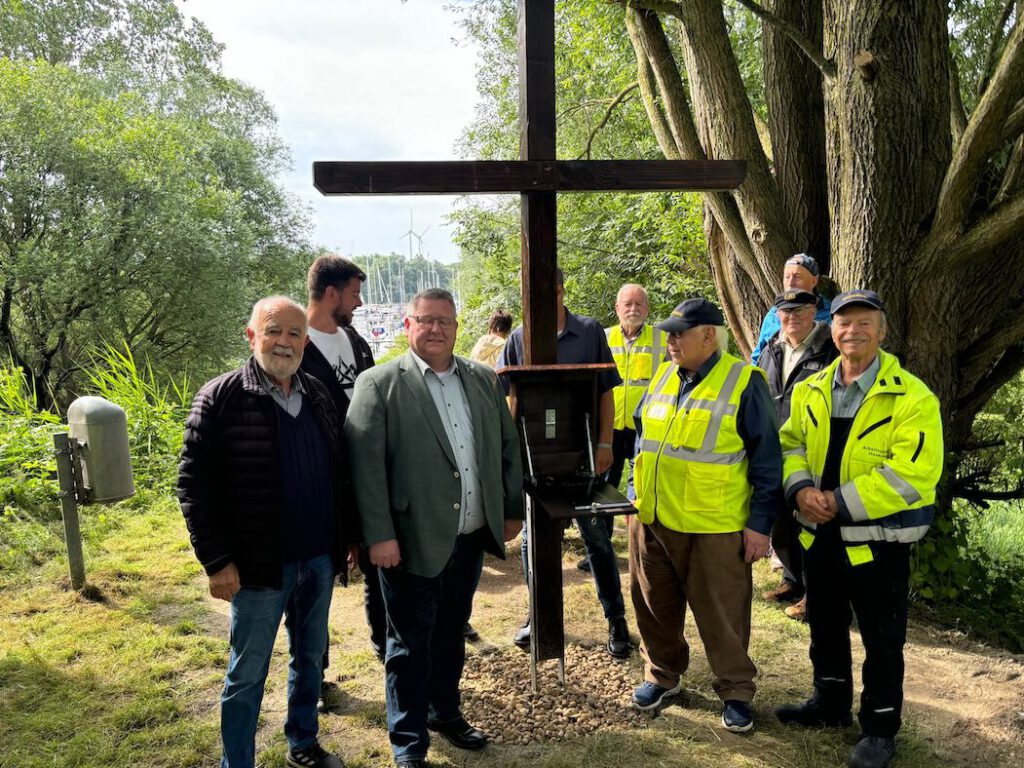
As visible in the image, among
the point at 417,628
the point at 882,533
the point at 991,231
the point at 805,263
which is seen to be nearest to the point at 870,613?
the point at 882,533

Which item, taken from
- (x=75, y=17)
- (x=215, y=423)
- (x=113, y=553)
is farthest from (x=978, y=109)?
(x=75, y=17)

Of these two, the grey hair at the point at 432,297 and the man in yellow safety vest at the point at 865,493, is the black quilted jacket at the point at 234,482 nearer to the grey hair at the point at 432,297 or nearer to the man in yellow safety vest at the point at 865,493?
the grey hair at the point at 432,297

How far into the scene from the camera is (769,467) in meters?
3.17

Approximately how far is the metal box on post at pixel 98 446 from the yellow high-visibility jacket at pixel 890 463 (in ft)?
14.9

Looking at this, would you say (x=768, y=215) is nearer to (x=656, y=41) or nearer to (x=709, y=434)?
(x=656, y=41)

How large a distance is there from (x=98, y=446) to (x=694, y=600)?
160 inches

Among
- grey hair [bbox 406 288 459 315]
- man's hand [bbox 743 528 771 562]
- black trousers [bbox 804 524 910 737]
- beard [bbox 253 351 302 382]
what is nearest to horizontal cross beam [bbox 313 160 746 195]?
grey hair [bbox 406 288 459 315]

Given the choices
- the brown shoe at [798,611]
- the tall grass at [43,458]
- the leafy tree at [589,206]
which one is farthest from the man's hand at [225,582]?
the leafy tree at [589,206]

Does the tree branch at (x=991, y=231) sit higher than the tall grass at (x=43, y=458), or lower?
higher

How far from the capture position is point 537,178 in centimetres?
326

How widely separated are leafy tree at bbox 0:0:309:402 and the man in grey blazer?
1291 centimetres

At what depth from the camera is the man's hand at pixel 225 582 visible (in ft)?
8.36

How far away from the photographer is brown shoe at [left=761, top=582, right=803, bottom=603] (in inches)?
189

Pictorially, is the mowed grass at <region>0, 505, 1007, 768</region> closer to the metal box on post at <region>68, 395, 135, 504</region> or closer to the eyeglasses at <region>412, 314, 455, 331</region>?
the metal box on post at <region>68, 395, 135, 504</region>
